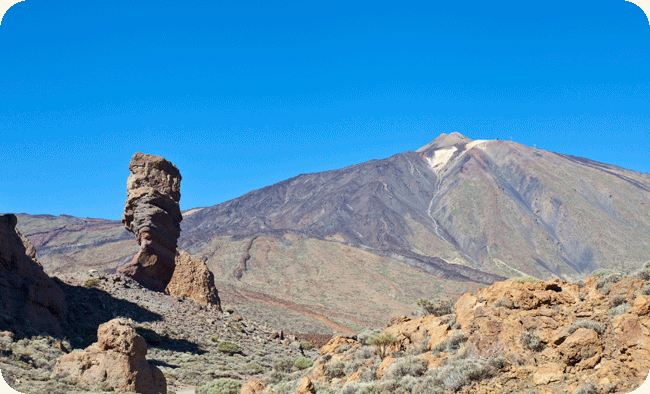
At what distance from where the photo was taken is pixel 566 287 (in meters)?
11.3

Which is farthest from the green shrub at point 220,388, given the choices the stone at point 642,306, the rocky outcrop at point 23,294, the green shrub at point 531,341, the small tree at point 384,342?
the stone at point 642,306

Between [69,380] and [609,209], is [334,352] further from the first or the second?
[609,209]

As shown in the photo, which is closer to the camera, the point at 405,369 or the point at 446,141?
the point at 405,369

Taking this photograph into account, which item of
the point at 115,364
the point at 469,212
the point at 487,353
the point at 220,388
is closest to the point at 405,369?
the point at 487,353

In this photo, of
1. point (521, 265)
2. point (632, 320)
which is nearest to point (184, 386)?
point (632, 320)

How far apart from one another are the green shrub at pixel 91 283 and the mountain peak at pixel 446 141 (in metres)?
158

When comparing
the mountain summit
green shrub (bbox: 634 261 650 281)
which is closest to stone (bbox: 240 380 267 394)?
green shrub (bbox: 634 261 650 281)

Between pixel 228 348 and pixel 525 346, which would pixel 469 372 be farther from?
pixel 228 348

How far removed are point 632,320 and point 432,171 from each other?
481 ft

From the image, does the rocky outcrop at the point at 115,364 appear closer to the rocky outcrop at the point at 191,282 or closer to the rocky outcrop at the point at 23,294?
the rocky outcrop at the point at 23,294

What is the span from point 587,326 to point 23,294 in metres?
15.8

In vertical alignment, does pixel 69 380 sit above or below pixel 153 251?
below

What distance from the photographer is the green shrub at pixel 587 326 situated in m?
8.50

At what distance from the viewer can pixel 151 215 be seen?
24625mm
